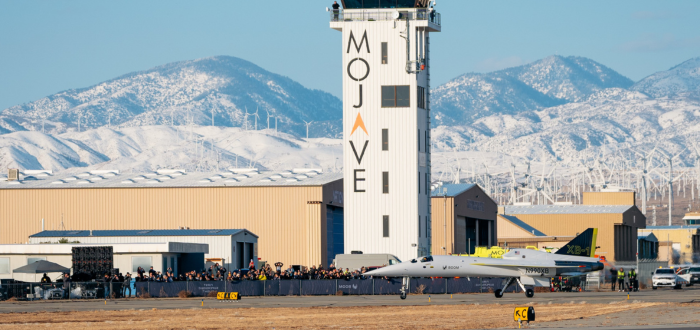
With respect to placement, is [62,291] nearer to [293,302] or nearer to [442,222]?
[293,302]

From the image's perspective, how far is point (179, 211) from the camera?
86438mm

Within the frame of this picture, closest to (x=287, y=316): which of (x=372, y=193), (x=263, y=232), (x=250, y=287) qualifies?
(x=250, y=287)

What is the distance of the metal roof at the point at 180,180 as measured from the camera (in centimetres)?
8694

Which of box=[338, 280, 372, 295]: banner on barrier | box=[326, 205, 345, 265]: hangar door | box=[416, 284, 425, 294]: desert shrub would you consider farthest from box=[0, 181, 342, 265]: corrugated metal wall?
box=[416, 284, 425, 294]: desert shrub

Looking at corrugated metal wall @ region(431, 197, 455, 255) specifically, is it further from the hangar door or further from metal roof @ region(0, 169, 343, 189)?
metal roof @ region(0, 169, 343, 189)

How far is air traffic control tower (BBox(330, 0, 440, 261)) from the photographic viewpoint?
7875cm

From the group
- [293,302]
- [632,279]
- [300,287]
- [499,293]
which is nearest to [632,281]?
[632,279]

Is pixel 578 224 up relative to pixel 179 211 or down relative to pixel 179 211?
down

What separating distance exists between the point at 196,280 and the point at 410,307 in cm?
1781

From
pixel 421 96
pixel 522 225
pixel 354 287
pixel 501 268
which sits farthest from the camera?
pixel 522 225

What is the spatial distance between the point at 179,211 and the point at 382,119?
801 inches

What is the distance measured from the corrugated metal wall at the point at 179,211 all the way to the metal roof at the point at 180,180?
67 centimetres

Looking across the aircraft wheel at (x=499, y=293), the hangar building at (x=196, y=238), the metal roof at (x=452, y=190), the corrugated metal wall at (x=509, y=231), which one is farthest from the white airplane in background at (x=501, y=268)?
the corrugated metal wall at (x=509, y=231)

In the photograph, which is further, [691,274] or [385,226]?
[385,226]
